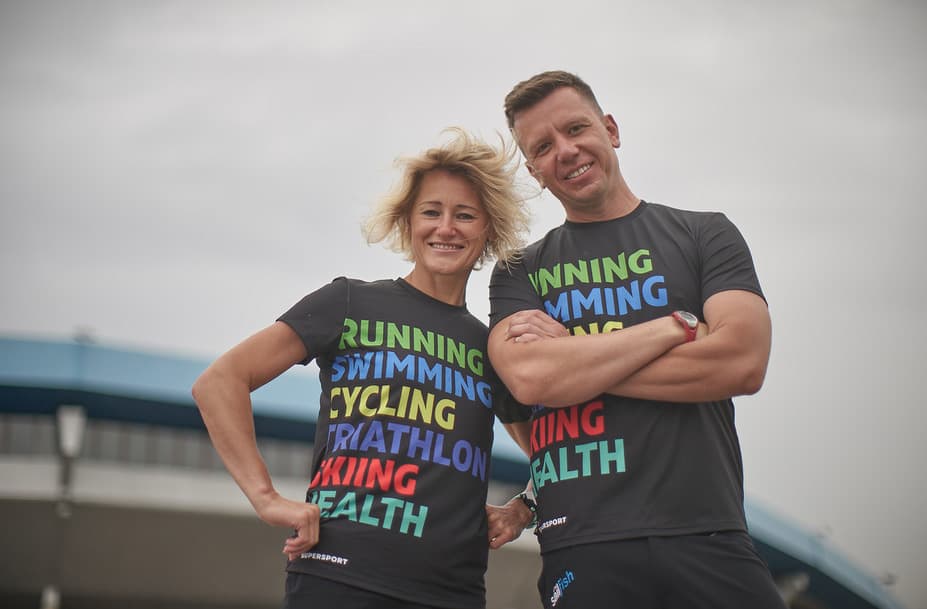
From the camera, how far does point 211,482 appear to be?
14.5 m

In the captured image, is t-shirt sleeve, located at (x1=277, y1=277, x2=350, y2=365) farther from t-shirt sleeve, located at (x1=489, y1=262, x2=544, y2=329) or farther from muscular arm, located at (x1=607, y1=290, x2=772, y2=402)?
muscular arm, located at (x1=607, y1=290, x2=772, y2=402)

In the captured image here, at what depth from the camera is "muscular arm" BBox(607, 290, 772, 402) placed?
301 centimetres

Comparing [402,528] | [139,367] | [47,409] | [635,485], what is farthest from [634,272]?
[47,409]

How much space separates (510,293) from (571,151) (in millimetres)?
617

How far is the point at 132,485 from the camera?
45.5ft

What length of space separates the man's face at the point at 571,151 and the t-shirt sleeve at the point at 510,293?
0.35 m

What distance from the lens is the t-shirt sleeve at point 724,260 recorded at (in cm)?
322

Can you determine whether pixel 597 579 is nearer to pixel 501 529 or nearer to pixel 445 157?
pixel 501 529

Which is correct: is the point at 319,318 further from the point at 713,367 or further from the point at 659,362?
the point at 713,367

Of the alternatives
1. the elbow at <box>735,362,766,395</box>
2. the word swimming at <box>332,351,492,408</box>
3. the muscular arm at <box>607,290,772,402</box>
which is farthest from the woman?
the elbow at <box>735,362,766,395</box>

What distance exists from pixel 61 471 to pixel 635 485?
1249 centimetres

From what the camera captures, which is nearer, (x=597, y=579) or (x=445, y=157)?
(x=597, y=579)

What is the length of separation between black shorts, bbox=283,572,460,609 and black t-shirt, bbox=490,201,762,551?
0.58 m

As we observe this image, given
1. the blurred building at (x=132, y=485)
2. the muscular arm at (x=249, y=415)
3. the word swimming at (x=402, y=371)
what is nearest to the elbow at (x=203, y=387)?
the muscular arm at (x=249, y=415)
